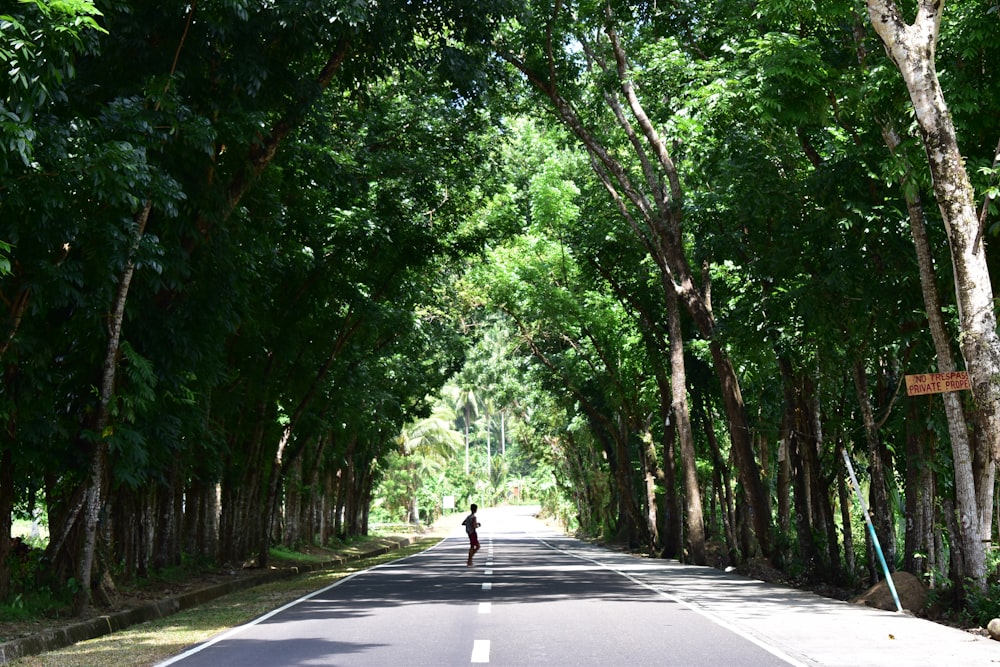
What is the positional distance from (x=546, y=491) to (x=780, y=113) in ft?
229

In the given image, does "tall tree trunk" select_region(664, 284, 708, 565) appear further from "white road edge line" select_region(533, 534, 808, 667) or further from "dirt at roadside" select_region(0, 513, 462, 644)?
"dirt at roadside" select_region(0, 513, 462, 644)

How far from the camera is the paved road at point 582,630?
9.45 meters

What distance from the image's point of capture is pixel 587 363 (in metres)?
35.3

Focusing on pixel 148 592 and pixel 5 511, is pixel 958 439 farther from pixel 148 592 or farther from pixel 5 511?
pixel 148 592

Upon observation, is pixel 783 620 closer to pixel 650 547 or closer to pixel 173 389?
pixel 173 389

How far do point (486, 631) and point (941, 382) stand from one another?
6.03m

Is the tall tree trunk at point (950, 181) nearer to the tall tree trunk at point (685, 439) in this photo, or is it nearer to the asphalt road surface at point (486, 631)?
the asphalt road surface at point (486, 631)

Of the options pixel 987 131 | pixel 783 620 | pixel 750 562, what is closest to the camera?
pixel 783 620

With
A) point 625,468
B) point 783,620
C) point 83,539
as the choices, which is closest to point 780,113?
point 783,620

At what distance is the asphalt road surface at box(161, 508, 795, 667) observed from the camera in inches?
373

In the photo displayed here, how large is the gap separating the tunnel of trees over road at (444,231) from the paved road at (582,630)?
82.5 inches

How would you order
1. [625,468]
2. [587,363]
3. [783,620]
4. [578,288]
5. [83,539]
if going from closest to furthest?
[783,620] < [83,539] < [578,288] < [587,363] < [625,468]

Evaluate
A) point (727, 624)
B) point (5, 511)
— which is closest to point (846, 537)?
point (727, 624)

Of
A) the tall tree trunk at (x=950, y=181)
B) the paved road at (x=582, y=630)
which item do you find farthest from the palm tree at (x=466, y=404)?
the tall tree trunk at (x=950, y=181)
